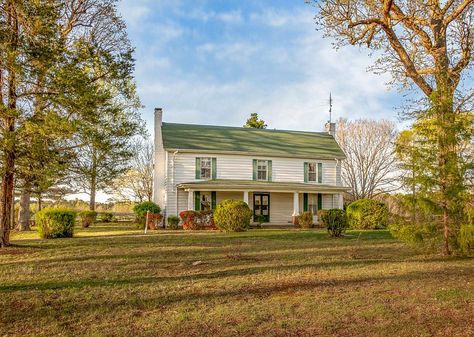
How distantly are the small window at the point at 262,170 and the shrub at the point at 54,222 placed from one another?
12.0 meters

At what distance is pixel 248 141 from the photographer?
26.3 m

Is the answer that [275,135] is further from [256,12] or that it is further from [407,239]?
[407,239]

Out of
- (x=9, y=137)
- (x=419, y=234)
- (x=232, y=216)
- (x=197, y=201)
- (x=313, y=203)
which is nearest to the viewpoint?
(x=419, y=234)

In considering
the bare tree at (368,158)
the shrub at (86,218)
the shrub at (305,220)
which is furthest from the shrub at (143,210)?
the bare tree at (368,158)

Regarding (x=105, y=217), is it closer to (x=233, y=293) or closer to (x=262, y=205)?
(x=262, y=205)

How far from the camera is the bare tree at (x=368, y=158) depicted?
38594mm

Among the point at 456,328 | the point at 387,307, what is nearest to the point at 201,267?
the point at 387,307

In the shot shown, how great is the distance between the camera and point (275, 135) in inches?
1122

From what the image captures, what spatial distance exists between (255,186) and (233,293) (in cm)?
1610

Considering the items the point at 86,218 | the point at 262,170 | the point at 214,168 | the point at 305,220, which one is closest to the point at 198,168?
the point at 214,168

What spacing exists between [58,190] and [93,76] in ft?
53.2

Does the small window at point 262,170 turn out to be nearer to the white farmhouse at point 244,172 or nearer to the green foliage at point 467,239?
the white farmhouse at point 244,172

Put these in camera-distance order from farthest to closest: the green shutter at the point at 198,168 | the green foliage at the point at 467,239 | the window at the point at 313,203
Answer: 1. the window at the point at 313,203
2. the green shutter at the point at 198,168
3. the green foliage at the point at 467,239

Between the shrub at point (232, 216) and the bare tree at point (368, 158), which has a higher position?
the bare tree at point (368, 158)
